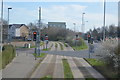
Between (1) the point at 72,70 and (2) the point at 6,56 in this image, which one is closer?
(1) the point at 72,70

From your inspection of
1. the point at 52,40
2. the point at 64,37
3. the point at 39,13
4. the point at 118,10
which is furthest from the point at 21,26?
the point at 118,10

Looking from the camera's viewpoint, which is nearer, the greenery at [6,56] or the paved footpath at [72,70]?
the paved footpath at [72,70]

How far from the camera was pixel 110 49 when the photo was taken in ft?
54.2

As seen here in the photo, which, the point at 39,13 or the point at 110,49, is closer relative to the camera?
the point at 110,49

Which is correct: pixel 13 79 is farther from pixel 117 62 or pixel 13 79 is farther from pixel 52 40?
pixel 52 40

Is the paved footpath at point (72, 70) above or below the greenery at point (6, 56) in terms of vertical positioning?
below

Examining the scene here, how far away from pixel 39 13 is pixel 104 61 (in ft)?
66.2

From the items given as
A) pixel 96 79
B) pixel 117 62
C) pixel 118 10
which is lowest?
pixel 96 79

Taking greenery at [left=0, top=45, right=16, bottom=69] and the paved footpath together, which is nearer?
the paved footpath

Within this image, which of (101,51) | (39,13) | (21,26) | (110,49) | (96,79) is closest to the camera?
(96,79)

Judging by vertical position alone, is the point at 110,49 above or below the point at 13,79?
above

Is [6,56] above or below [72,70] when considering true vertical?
above

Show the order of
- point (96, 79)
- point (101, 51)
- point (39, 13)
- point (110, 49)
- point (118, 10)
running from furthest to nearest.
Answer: point (39, 13) → point (118, 10) → point (101, 51) → point (110, 49) → point (96, 79)

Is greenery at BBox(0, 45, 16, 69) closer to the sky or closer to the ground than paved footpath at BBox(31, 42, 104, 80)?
closer to the sky
